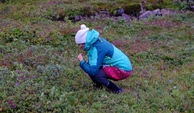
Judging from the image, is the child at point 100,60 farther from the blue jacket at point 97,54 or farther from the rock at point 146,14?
the rock at point 146,14

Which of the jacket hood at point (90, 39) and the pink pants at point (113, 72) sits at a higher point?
the jacket hood at point (90, 39)

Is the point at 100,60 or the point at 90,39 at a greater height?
the point at 90,39

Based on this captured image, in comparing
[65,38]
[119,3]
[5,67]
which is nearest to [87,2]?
[119,3]

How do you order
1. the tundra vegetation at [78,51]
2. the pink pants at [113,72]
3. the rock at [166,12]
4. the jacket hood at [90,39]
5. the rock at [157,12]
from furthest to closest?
the rock at [157,12]
the rock at [166,12]
the pink pants at [113,72]
the jacket hood at [90,39]
the tundra vegetation at [78,51]

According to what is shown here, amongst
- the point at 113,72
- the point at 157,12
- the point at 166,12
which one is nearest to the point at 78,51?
the point at 113,72

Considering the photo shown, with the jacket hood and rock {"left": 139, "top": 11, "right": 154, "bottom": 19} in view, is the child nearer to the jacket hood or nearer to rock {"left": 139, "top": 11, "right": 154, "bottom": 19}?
the jacket hood

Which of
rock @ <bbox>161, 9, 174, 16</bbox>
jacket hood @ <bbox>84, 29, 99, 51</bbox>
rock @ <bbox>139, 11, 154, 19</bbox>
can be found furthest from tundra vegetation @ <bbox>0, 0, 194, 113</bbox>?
jacket hood @ <bbox>84, 29, 99, 51</bbox>

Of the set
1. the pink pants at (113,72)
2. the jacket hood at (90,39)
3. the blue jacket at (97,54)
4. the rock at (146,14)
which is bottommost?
the rock at (146,14)

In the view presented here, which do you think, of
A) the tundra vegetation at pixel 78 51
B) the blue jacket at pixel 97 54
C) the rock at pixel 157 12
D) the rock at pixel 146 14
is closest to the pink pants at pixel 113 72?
the blue jacket at pixel 97 54

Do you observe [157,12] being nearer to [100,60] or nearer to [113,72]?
[113,72]

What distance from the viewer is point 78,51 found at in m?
12.5

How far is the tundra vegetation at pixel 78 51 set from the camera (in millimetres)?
7234

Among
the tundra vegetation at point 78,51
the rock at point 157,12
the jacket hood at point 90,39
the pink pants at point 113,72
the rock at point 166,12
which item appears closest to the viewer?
the tundra vegetation at point 78,51

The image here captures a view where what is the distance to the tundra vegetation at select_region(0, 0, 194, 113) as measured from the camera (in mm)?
7234
